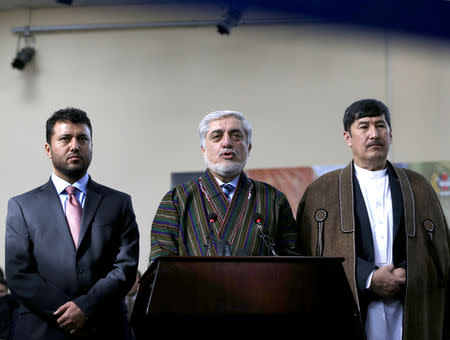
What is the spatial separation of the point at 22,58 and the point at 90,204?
3.94 metres

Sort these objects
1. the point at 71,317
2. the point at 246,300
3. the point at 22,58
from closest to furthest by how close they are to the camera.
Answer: the point at 246,300
the point at 71,317
the point at 22,58

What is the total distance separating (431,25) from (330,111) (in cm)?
513

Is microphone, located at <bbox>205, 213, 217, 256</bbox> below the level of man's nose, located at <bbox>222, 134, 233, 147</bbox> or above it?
below

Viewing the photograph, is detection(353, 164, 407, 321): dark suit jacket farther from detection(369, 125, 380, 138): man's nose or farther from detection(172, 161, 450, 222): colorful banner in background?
detection(172, 161, 450, 222): colorful banner in background

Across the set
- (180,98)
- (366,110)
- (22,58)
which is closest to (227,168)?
(366,110)

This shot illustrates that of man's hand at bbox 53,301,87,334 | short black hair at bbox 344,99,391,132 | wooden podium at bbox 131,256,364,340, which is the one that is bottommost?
man's hand at bbox 53,301,87,334

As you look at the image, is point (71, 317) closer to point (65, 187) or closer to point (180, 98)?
point (65, 187)

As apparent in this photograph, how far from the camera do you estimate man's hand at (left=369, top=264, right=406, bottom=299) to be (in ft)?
6.40

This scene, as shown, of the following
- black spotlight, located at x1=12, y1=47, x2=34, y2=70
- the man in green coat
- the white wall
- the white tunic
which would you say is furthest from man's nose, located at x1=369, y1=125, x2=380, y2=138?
black spotlight, located at x1=12, y1=47, x2=34, y2=70

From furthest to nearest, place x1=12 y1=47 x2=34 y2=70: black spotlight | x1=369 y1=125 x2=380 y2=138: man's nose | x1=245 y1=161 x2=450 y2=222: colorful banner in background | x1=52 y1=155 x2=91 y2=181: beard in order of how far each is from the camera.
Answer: x1=12 y1=47 x2=34 y2=70: black spotlight → x1=245 y1=161 x2=450 y2=222: colorful banner in background → x1=369 y1=125 x2=380 y2=138: man's nose → x1=52 y1=155 x2=91 y2=181: beard

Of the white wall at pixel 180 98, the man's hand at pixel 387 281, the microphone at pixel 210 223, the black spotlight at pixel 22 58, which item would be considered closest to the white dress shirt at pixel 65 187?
the microphone at pixel 210 223

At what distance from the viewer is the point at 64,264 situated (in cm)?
191

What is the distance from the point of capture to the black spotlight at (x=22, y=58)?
5455 mm

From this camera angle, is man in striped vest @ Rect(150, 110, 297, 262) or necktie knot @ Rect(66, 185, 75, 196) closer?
man in striped vest @ Rect(150, 110, 297, 262)
